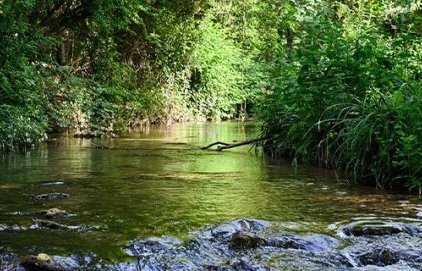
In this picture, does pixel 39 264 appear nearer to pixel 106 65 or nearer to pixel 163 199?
pixel 163 199

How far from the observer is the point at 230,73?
104 feet

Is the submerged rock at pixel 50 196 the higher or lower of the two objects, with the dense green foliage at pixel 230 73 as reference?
lower

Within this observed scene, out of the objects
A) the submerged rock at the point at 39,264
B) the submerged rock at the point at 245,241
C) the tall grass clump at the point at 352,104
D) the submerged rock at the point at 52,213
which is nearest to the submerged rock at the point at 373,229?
the submerged rock at the point at 245,241

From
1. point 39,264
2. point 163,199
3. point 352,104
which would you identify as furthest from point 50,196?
point 352,104

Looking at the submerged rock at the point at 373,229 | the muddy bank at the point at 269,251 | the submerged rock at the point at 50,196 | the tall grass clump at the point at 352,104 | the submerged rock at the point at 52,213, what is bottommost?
the muddy bank at the point at 269,251

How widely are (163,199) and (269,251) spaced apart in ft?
6.81

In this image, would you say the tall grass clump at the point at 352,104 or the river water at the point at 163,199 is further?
the tall grass clump at the point at 352,104

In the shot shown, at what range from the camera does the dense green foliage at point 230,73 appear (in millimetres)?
6921

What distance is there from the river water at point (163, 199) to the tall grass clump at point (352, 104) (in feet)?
1.15

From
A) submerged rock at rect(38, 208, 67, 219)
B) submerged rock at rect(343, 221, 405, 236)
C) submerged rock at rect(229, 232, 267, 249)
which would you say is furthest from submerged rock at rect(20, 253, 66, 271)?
submerged rock at rect(343, 221, 405, 236)

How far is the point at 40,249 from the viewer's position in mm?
3660

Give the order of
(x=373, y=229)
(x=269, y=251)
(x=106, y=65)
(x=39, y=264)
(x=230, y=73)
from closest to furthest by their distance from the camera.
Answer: (x=39, y=264) < (x=269, y=251) < (x=373, y=229) < (x=106, y=65) < (x=230, y=73)

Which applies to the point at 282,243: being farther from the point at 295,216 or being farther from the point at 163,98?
the point at 163,98

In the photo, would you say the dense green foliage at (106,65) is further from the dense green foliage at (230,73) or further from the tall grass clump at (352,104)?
the tall grass clump at (352,104)
